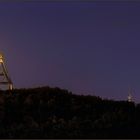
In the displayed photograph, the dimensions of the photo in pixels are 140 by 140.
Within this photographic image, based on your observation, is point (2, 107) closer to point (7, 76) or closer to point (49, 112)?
point (49, 112)

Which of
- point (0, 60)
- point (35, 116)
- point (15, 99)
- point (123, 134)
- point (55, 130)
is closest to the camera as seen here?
point (123, 134)

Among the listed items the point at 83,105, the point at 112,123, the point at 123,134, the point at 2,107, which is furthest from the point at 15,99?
the point at 123,134

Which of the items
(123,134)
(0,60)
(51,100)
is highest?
(0,60)

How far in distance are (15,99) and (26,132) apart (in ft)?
11.3

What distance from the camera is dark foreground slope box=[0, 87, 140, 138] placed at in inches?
668

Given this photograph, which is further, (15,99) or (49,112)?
(15,99)

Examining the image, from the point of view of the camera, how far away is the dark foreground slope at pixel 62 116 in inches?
668

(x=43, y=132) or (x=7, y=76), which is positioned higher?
(x=7, y=76)

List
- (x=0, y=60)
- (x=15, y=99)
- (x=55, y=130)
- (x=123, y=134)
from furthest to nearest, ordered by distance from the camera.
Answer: (x=0, y=60), (x=15, y=99), (x=55, y=130), (x=123, y=134)

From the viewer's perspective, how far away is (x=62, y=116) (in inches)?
751

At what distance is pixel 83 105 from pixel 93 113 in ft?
2.76

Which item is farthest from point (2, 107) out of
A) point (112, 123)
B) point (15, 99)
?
point (112, 123)

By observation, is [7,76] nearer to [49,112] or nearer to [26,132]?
[49,112]

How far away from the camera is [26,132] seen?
17297mm
